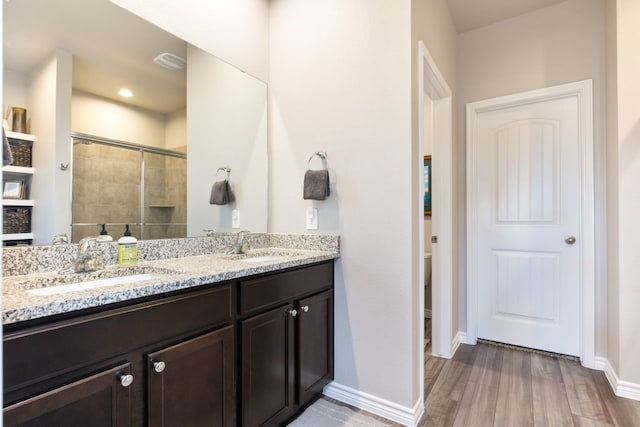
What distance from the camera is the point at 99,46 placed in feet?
4.96

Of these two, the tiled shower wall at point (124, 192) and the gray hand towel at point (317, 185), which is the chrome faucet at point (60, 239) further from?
the gray hand towel at point (317, 185)

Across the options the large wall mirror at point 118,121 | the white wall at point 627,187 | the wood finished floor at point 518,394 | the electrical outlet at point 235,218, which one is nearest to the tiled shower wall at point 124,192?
the large wall mirror at point 118,121

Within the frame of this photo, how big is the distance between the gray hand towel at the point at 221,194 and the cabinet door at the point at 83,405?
1.14 meters

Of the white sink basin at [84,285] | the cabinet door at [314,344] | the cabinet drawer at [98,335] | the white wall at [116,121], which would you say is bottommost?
the cabinet door at [314,344]

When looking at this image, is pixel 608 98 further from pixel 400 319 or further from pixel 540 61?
pixel 400 319

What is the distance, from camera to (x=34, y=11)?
4.27ft

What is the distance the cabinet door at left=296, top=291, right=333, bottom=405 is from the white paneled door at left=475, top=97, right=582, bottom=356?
5.40 feet

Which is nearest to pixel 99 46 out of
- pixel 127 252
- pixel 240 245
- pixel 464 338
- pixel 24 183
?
pixel 24 183

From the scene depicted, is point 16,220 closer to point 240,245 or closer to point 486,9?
point 240,245

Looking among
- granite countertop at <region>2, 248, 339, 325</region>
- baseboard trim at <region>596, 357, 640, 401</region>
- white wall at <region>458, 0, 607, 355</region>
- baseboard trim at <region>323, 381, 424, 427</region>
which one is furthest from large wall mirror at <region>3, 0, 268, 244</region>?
baseboard trim at <region>596, 357, 640, 401</region>

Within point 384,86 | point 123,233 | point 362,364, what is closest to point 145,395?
point 123,233

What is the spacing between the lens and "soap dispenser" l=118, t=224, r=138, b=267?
1.44m

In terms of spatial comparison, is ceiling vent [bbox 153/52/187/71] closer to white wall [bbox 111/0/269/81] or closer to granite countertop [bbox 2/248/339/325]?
white wall [bbox 111/0/269/81]

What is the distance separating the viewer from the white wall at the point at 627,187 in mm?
2008
